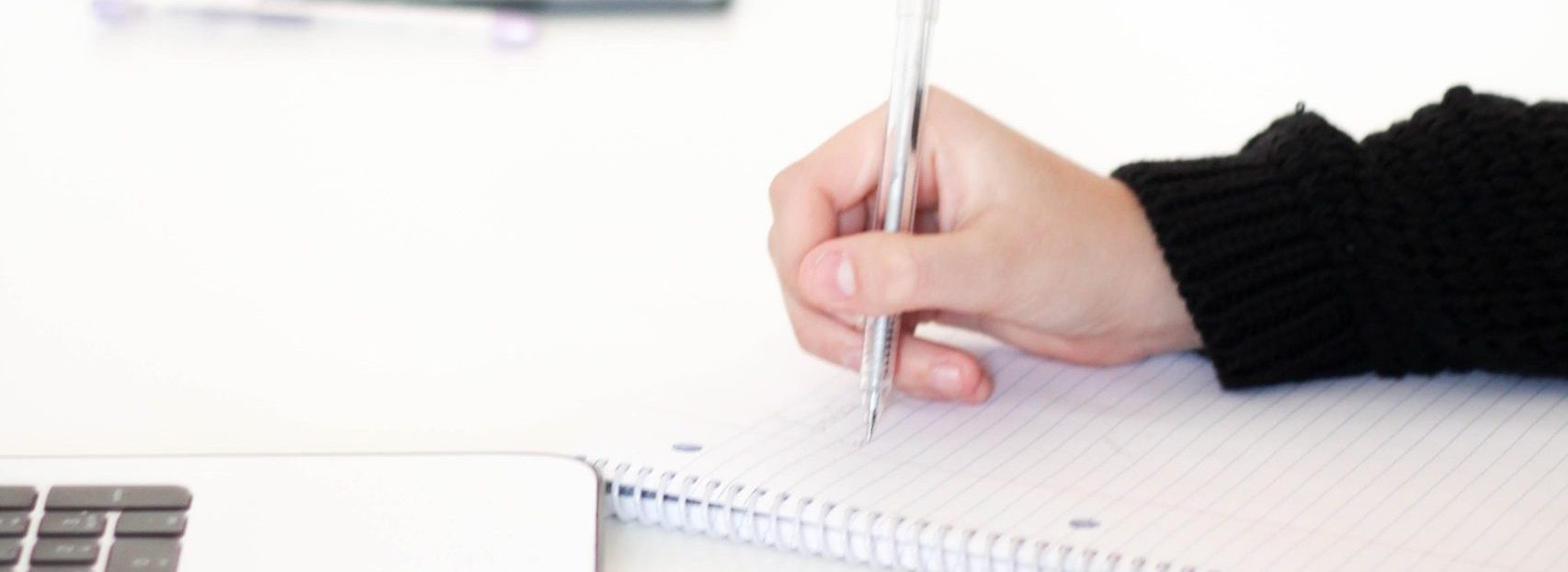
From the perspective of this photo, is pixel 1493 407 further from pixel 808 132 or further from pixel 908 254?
pixel 808 132

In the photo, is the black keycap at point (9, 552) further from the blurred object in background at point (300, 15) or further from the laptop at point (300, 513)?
the blurred object in background at point (300, 15)

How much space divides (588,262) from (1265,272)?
25 cm

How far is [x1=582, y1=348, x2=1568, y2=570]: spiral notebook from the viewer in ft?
1.38

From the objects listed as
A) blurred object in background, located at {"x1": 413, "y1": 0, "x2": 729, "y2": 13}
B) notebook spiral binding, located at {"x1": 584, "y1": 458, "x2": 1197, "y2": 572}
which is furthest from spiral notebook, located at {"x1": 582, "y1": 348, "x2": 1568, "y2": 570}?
blurred object in background, located at {"x1": 413, "y1": 0, "x2": 729, "y2": 13}

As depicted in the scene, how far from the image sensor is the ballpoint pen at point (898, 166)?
474 millimetres

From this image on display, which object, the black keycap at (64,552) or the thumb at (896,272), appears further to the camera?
the thumb at (896,272)

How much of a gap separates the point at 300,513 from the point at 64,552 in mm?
57

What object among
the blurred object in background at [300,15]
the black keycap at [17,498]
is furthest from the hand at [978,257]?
the blurred object in background at [300,15]

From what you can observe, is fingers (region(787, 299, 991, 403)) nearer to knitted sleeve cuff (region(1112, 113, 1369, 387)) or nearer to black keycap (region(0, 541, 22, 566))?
knitted sleeve cuff (region(1112, 113, 1369, 387))

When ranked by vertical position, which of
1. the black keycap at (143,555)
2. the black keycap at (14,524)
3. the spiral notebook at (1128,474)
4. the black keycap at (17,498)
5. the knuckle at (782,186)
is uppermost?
the knuckle at (782,186)

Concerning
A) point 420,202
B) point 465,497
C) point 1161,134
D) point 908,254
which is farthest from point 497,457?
point 1161,134

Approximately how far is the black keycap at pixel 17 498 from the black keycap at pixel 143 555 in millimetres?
30

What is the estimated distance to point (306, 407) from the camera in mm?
513

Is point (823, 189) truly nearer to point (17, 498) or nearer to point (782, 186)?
point (782, 186)
